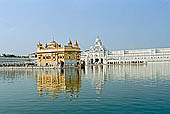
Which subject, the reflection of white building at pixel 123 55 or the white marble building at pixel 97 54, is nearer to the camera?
the reflection of white building at pixel 123 55

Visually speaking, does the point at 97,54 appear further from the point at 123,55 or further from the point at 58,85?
the point at 58,85

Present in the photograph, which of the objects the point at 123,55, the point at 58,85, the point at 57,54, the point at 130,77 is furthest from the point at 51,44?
the point at 123,55

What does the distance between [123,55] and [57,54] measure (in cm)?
7099

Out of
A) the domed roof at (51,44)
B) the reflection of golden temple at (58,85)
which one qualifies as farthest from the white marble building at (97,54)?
the reflection of golden temple at (58,85)

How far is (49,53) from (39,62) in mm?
4726

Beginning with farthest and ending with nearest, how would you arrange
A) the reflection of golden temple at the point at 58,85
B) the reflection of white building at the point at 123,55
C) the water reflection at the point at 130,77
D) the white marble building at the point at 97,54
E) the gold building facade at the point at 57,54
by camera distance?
1. the white marble building at the point at 97,54
2. the reflection of white building at the point at 123,55
3. the gold building facade at the point at 57,54
4. the water reflection at the point at 130,77
5. the reflection of golden temple at the point at 58,85

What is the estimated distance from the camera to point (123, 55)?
126m

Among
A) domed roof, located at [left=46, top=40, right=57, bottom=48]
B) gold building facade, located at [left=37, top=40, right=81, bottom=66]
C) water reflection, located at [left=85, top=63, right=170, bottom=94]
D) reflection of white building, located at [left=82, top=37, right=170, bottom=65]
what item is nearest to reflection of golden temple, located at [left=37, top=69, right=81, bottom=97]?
water reflection, located at [left=85, top=63, right=170, bottom=94]

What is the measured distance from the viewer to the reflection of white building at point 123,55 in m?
120

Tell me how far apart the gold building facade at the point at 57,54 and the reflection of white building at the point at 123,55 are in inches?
2131

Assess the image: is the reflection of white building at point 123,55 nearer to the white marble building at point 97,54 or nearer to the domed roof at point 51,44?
the white marble building at point 97,54

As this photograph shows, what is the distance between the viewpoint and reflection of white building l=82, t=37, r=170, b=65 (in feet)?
395

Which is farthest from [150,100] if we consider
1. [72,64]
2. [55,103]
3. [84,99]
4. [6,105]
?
[72,64]

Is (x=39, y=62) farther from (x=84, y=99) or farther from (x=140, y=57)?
(x=140, y=57)
